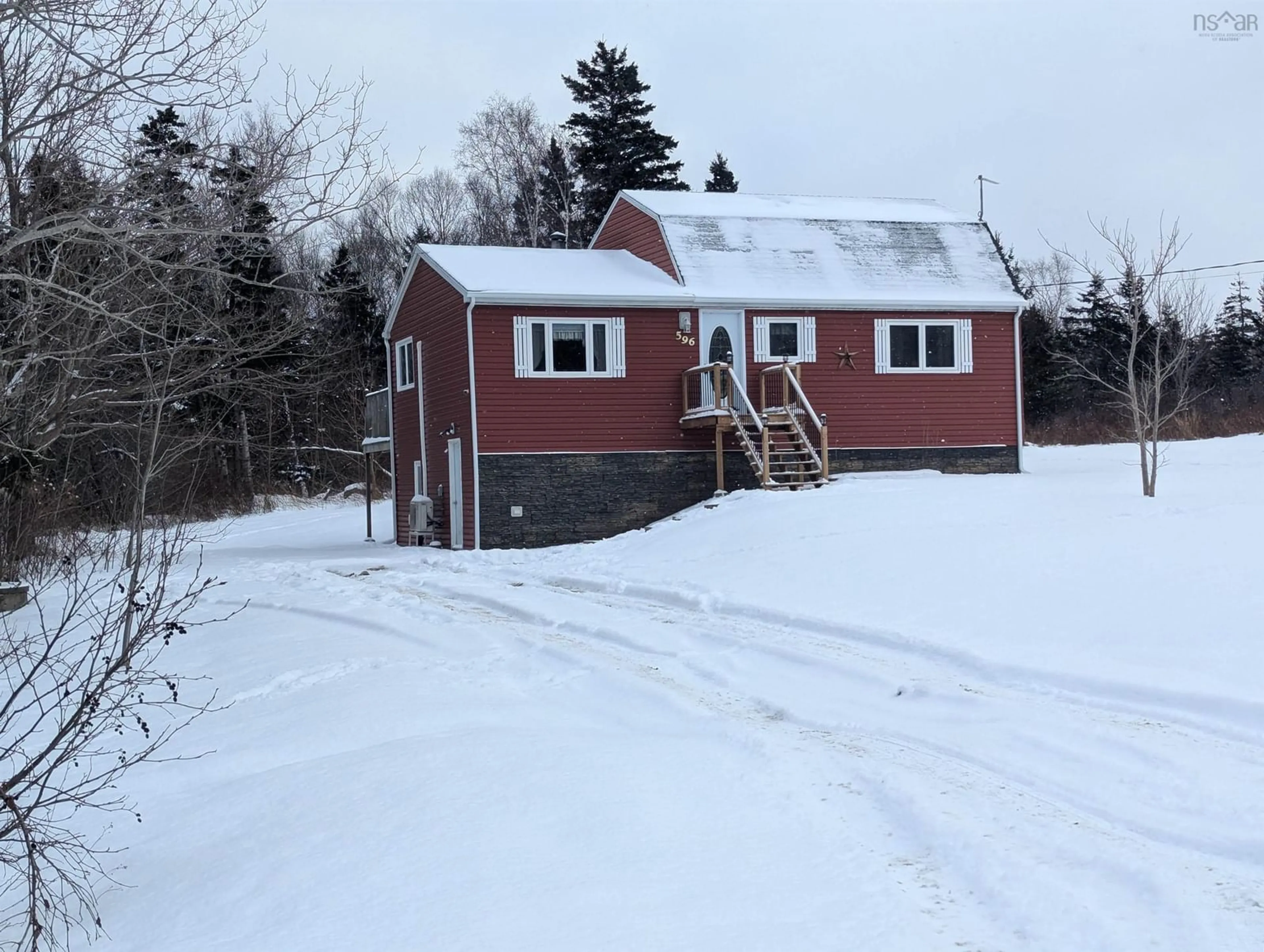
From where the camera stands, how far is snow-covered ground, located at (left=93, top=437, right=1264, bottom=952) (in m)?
4.71

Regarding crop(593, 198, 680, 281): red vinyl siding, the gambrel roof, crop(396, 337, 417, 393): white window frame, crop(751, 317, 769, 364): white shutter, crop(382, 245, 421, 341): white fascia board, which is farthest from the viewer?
crop(396, 337, 417, 393): white window frame

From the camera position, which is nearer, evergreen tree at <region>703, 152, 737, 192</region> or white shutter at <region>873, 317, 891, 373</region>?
white shutter at <region>873, 317, 891, 373</region>

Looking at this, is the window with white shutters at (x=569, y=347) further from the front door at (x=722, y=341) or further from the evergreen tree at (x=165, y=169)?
the evergreen tree at (x=165, y=169)

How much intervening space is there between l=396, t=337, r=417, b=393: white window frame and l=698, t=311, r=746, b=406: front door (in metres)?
6.05

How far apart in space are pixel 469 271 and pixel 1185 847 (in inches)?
743

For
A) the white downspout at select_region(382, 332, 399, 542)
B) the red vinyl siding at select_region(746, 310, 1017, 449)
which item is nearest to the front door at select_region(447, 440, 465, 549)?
the white downspout at select_region(382, 332, 399, 542)

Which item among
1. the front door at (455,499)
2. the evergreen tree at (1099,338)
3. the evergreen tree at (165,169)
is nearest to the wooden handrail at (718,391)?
the front door at (455,499)

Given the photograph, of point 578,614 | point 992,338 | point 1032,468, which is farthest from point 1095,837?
point 1032,468

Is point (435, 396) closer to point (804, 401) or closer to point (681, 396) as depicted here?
point (681, 396)

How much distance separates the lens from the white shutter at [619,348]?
875 inches

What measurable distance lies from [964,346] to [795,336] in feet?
11.7

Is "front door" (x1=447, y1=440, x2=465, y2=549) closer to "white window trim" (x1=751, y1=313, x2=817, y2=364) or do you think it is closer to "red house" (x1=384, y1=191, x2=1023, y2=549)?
"red house" (x1=384, y1=191, x2=1023, y2=549)

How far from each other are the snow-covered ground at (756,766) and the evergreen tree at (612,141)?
1306 inches

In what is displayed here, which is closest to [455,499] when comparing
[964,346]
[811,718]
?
[964,346]
